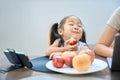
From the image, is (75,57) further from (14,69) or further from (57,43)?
(57,43)

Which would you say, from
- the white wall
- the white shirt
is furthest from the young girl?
the white wall

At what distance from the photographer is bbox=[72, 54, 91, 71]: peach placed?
944mm

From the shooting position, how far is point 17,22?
9.05ft

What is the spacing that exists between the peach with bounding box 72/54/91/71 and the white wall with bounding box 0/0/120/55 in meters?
1.78

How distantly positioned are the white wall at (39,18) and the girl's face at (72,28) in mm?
1210

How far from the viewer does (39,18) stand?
273cm

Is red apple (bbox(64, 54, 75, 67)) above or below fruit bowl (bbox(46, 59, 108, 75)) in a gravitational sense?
above

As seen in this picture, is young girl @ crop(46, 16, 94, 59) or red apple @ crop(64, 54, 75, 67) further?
young girl @ crop(46, 16, 94, 59)

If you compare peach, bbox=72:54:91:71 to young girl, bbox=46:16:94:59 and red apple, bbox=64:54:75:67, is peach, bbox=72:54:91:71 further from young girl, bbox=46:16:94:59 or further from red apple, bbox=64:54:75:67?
young girl, bbox=46:16:94:59

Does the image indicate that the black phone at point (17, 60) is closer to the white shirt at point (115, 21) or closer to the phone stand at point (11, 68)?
the phone stand at point (11, 68)

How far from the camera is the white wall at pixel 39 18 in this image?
267 centimetres

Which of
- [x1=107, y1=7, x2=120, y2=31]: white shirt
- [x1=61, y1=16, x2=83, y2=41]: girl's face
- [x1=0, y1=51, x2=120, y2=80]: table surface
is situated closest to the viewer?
[x1=0, y1=51, x2=120, y2=80]: table surface

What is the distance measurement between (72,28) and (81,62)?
1.68ft

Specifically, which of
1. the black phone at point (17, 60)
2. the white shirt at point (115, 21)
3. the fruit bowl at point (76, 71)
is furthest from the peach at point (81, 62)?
the white shirt at point (115, 21)
